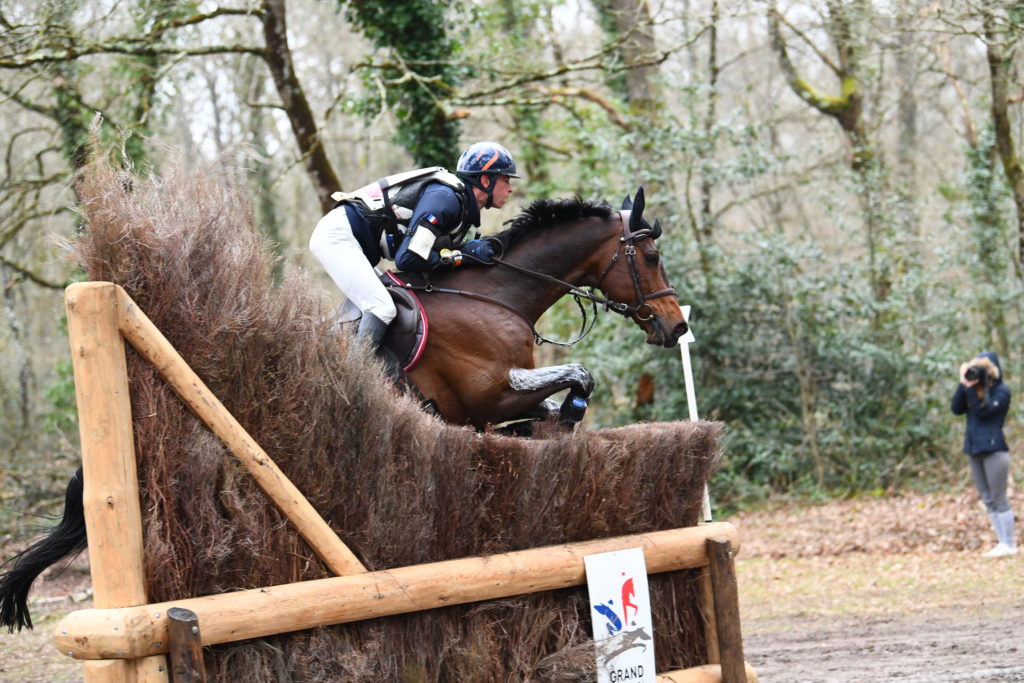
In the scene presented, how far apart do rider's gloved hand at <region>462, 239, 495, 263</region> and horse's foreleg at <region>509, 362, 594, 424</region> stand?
25.0 inches

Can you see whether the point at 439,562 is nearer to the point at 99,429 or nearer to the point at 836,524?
the point at 99,429

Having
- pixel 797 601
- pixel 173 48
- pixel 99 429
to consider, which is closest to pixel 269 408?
pixel 99 429

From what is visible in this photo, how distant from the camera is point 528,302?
17.2ft

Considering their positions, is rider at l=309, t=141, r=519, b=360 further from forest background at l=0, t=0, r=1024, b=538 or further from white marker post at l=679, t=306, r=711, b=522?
forest background at l=0, t=0, r=1024, b=538

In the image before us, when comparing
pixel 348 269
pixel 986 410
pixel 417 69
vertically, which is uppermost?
pixel 417 69

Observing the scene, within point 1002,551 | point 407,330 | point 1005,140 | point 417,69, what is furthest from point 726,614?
point 1005,140

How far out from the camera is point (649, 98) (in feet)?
47.9

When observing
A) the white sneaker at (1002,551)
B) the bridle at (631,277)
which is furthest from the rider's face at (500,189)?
the white sneaker at (1002,551)

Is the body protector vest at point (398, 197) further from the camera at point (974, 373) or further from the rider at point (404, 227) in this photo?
the camera at point (974, 373)

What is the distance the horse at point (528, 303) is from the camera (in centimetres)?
493

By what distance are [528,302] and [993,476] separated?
21.2 ft

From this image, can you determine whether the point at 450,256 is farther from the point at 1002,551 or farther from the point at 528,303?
the point at 1002,551

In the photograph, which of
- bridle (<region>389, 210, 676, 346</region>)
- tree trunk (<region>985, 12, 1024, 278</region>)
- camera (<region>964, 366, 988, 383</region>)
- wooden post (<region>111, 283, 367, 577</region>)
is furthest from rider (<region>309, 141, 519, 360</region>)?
tree trunk (<region>985, 12, 1024, 278</region>)

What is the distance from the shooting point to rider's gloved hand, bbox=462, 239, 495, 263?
17.0 feet
